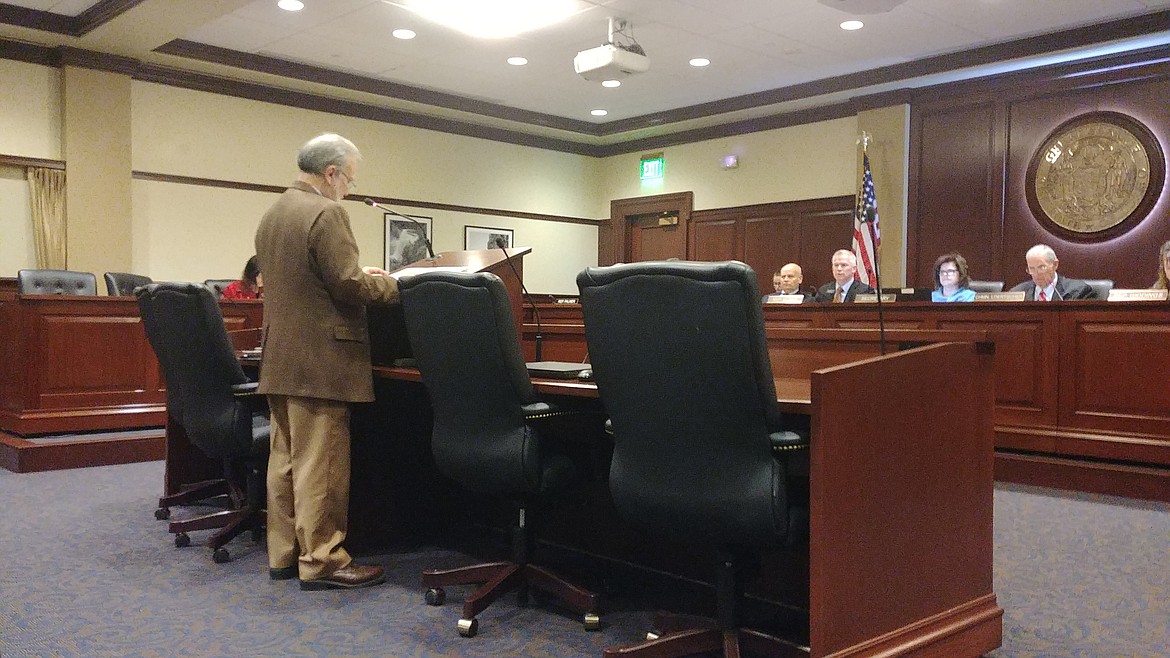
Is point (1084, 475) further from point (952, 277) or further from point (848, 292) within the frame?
point (848, 292)

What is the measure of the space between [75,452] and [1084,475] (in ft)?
16.9

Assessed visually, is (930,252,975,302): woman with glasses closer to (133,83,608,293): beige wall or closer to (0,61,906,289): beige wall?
(0,61,906,289): beige wall

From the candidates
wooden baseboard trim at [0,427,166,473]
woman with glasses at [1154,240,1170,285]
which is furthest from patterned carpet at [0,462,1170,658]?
woman with glasses at [1154,240,1170,285]

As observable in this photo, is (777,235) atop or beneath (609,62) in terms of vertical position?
beneath

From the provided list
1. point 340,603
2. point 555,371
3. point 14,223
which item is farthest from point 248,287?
point 555,371

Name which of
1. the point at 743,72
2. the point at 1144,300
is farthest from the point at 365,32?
the point at 1144,300

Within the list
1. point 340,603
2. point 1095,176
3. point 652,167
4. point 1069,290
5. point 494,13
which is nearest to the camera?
point 340,603

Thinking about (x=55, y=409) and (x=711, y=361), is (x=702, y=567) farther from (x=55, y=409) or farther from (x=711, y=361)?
(x=55, y=409)

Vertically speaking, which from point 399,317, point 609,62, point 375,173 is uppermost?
point 609,62

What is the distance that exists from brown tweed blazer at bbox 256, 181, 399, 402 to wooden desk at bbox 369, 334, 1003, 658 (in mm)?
694

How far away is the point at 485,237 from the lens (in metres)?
9.79

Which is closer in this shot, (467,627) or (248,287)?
(467,627)

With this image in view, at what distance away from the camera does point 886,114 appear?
8023mm

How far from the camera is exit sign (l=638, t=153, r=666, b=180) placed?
10.2 m
